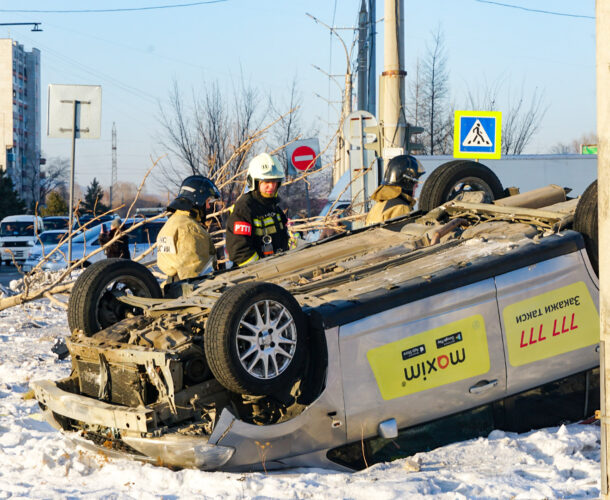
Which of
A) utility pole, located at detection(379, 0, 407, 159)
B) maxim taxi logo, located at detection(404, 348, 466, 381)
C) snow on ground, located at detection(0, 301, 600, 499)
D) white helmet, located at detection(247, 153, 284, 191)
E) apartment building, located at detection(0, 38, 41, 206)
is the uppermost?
apartment building, located at detection(0, 38, 41, 206)

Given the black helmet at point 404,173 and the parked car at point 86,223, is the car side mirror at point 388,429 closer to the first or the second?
the black helmet at point 404,173

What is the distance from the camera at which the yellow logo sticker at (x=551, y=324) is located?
213 inches

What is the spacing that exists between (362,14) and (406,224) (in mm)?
15682

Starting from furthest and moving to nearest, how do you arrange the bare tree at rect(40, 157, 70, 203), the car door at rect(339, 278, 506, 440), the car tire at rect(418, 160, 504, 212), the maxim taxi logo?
the bare tree at rect(40, 157, 70, 203) → the car tire at rect(418, 160, 504, 212) → the maxim taxi logo → the car door at rect(339, 278, 506, 440)

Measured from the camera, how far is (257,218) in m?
7.51

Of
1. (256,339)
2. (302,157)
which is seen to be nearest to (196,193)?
(256,339)

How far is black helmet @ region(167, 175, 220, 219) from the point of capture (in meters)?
7.48

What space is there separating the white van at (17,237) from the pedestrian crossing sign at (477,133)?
18.8 m

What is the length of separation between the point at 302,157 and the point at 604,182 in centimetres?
1155

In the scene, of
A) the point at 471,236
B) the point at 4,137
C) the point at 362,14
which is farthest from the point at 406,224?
the point at 4,137

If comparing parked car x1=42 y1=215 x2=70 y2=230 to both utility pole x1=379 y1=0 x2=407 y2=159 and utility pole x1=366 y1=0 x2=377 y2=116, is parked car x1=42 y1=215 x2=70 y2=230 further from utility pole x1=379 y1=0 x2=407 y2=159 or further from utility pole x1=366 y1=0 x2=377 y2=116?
utility pole x1=379 y1=0 x2=407 y2=159

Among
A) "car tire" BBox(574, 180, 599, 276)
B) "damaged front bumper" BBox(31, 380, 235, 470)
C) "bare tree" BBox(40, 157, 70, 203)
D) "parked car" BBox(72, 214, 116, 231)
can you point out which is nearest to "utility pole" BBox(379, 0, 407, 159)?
"parked car" BBox(72, 214, 116, 231)

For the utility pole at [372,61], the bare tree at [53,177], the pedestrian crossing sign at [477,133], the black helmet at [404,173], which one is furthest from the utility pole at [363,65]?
the bare tree at [53,177]

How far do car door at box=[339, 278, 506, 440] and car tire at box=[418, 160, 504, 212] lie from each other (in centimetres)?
230
